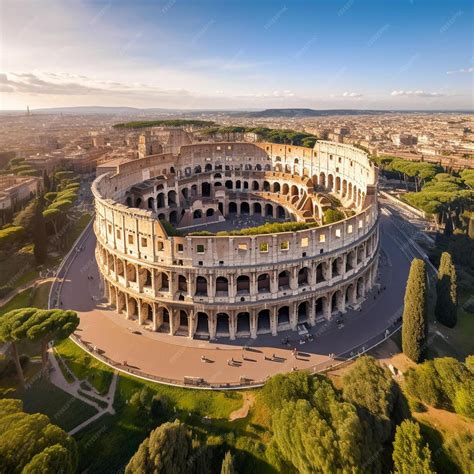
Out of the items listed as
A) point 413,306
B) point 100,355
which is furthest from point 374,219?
point 100,355

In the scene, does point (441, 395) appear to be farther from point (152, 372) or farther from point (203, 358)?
point (152, 372)

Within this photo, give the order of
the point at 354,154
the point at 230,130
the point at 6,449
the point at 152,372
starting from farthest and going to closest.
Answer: the point at 230,130
the point at 354,154
the point at 152,372
the point at 6,449

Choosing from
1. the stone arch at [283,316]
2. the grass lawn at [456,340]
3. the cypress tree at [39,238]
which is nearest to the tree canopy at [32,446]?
the stone arch at [283,316]

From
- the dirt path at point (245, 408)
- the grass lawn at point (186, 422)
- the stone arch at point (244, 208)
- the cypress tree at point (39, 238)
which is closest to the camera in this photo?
the grass lawn at point (186, 422)

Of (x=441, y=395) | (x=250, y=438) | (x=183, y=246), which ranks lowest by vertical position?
(x=250, y=438)

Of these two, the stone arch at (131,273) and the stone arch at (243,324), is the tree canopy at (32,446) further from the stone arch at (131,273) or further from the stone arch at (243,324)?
the stone arch at (243,324)
